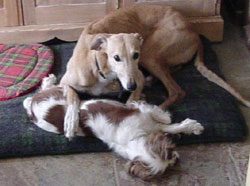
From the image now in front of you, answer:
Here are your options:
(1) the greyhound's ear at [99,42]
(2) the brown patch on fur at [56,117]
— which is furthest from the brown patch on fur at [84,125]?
(1) the greyhound's ear at [99,42]

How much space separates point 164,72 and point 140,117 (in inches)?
23.7

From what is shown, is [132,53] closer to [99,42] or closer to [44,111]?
[99,42]

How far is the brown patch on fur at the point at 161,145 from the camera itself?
2371 millimetres

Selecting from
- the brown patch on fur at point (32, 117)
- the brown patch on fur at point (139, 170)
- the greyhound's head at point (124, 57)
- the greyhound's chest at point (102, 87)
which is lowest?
the brown patch on fur at point (139, 170)

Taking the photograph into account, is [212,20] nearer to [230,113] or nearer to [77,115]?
[230,113]

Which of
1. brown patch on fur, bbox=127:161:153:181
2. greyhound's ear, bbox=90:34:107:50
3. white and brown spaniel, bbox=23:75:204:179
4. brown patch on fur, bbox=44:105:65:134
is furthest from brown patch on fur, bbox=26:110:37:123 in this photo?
brown patch on fur, bbox=127:161:153:181

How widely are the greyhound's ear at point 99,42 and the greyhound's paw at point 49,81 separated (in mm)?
470

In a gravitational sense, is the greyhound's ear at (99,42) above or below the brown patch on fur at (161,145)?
above

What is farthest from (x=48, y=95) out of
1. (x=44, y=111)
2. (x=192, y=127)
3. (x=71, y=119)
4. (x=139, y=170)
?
(x=192, y=127)

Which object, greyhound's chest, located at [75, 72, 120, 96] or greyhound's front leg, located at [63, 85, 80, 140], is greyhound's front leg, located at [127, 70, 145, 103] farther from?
greyhound's front leg, located at [63, 85, 80, 140]

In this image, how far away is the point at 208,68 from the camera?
3.33 meters

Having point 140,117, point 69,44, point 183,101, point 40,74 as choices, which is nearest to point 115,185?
point 140,117

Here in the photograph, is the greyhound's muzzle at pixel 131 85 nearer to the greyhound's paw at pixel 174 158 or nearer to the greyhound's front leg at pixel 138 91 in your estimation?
the greyhound's front leg at pixel 138 91

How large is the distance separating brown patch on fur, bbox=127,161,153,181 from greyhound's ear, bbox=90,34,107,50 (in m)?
0.74
